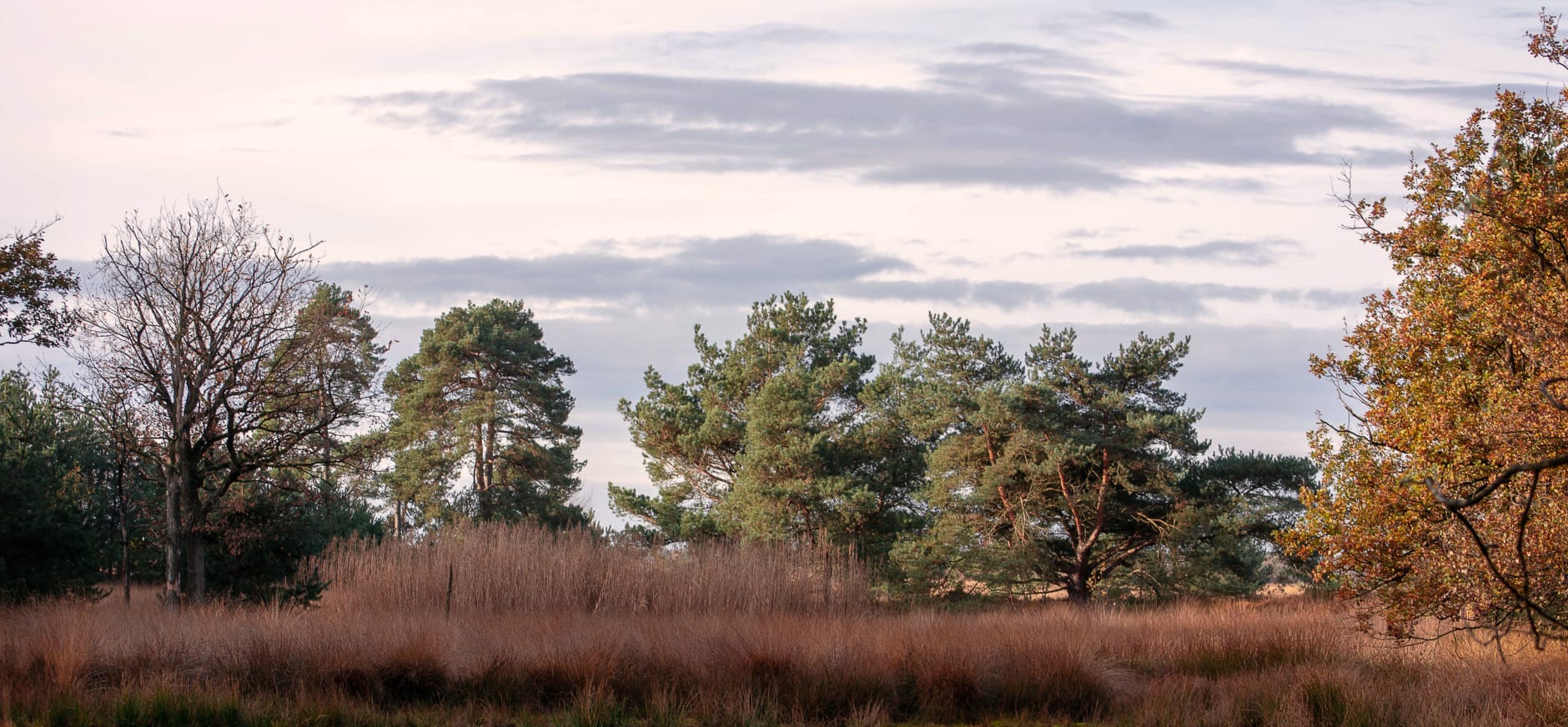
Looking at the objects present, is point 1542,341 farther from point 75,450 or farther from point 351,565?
point 75,450

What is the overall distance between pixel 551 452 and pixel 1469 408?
26.1 m

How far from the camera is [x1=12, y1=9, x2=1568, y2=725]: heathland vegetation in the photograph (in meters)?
11.7

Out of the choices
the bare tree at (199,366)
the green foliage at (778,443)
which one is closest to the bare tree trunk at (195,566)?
the bare tree at (199,366)

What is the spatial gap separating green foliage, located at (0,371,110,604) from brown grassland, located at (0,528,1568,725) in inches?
108

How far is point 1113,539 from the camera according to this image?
2819 centimetres

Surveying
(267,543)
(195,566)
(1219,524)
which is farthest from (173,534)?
(1219,524)

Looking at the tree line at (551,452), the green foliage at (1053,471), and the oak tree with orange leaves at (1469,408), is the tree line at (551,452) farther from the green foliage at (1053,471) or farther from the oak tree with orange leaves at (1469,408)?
the oak tree with orange leaves at (1469,408)

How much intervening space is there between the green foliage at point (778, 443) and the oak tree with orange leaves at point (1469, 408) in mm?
15168

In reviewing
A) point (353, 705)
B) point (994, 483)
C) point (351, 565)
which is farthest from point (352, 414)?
point (994, 483)

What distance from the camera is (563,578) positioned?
763 inches

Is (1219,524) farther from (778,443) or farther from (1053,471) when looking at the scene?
(778,443)

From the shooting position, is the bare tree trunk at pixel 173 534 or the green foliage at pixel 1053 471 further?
the green foliage at pixel 1053 471

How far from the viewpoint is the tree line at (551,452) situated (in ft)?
56.4

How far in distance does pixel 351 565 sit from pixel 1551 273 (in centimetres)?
1664
